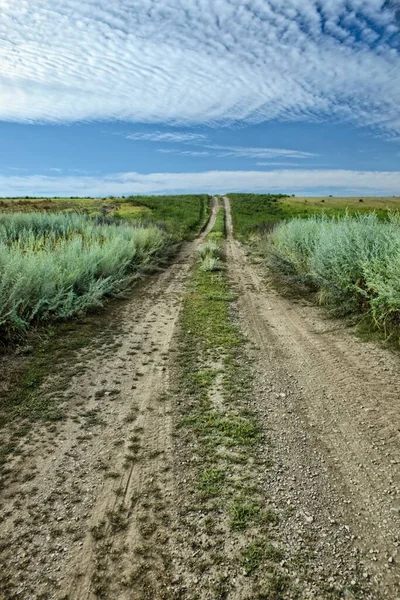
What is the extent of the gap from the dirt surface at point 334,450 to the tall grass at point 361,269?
0.81 metres

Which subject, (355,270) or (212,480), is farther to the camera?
(355,270)

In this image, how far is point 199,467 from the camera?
326 cm

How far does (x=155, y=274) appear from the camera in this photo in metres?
12.7

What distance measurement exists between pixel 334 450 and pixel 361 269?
5058 mm

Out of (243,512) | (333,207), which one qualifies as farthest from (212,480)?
(333,207)

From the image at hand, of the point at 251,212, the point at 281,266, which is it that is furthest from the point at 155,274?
the point at 251,212

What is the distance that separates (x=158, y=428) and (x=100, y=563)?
1.48 m

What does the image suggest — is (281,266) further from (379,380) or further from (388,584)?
(388,584)

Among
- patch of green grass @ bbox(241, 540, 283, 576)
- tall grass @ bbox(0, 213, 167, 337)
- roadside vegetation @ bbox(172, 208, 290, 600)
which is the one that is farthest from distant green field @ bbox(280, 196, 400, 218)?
patch of green grass @ bbox(241, 540, 283, 576)

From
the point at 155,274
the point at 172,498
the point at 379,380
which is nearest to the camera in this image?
the point at 172,498

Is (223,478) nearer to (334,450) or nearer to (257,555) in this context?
(257,555)

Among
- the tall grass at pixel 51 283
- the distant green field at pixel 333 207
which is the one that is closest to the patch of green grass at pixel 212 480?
the tall grass at pixel 51 283

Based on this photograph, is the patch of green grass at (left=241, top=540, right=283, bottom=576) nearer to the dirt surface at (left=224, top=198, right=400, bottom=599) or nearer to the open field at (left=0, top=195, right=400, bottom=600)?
the open field at (left=0, top=195, right=400, bottom=600)

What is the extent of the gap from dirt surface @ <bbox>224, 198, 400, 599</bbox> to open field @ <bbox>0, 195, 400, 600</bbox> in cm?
1
